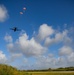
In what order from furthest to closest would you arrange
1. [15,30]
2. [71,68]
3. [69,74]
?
[71,68] → [69,74] → [15,30]

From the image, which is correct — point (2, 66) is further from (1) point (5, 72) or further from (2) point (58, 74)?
(2) point (58, 74)

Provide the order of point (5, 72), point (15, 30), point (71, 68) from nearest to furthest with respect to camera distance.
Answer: point (5, 72) → point (15, 30) → point (71, 68)

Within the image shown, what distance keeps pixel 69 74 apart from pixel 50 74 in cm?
491

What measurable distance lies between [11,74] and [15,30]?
7.99 m

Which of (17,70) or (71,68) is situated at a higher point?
(71,68)

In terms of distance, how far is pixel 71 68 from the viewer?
82.2 m

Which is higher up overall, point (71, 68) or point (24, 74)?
point (71, 68)

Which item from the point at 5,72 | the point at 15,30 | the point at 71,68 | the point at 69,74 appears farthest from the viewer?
the point at 71,68

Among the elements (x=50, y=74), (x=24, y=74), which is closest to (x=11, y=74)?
(x=24, y=74)

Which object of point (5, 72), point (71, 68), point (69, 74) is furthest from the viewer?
point (71, 68)

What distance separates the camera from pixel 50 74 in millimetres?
61531

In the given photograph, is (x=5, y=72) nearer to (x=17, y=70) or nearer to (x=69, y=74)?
(x=17, y=70)

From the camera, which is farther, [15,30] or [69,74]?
[69,74]

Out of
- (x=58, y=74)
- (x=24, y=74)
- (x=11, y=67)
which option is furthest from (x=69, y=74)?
(x=11, y=67)
